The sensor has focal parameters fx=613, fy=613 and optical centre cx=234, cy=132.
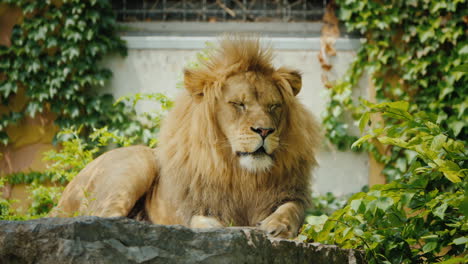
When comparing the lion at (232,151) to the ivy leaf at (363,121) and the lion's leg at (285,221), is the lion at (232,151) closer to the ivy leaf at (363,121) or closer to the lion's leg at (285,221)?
the lion's leg at (285,221)

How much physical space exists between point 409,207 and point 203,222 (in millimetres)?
1234

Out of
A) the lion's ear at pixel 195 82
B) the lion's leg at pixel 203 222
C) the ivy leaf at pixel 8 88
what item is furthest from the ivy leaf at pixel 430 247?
the ivy leaf at pixel 8 88

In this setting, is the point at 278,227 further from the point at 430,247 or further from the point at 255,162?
the point at 430,247

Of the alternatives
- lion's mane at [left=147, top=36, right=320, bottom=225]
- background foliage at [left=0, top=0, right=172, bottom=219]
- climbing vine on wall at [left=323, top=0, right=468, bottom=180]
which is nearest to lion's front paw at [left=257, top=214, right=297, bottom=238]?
lion's mane at [left=147, top=36, right=320, bottom=225]

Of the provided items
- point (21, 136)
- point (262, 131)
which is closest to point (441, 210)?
point (262, 131)

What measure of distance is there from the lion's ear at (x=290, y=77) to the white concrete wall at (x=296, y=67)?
3332 millimetres

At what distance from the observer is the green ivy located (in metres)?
7.27

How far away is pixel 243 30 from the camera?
7.57 metres

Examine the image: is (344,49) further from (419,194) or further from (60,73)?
(419,194)

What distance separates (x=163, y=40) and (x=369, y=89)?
255 cm

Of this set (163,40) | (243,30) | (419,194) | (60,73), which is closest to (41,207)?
(60,73)

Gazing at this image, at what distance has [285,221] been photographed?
3383 mm

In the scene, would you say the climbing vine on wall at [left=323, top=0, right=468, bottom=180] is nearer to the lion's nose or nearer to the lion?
the lion

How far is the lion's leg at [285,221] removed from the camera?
3.27 meters
